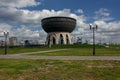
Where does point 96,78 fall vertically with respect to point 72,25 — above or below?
below

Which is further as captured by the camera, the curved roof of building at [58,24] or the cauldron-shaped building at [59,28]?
the cauldron-shaped building at [59,28]

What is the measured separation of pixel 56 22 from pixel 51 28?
7.57m

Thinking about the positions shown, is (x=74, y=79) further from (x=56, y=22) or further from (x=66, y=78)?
(x=56, y=22)

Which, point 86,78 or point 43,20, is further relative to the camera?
point 43,20

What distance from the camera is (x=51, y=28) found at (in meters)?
158

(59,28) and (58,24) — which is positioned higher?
(58,24)

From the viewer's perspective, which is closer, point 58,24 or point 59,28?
point 58,24

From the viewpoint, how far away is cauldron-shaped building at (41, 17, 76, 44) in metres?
154

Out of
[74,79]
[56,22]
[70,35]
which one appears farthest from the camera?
[70,35]

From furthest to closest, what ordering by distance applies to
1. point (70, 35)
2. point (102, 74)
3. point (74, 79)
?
point (70, 35), point (102, 74), point (74, 79)

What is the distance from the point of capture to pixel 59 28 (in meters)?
158

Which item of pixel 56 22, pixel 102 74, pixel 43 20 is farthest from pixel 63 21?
pixel 102 74

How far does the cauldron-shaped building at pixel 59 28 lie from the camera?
15350 centimetres

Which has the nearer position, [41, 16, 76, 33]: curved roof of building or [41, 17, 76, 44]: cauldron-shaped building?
[41, 16, 76, 33]: curved roof of building
